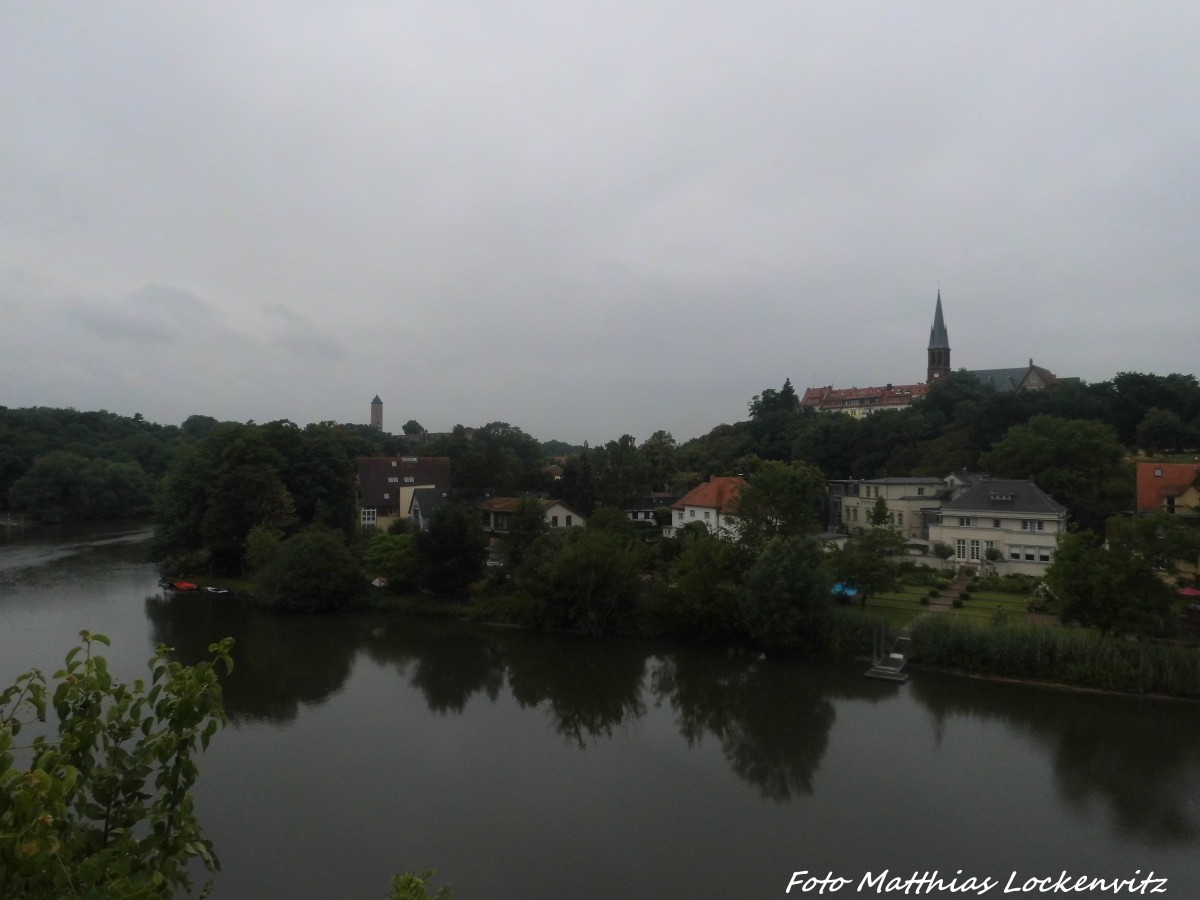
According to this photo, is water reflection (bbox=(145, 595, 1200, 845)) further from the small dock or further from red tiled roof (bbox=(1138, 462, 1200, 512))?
red tiled roof (bbox=(1138, 462, 1200, 512))

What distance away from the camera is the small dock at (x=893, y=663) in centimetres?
1777

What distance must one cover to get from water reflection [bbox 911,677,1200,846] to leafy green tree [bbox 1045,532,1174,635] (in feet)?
5.40

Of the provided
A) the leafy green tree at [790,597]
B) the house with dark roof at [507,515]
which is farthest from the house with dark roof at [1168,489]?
the house with dark roof at [507,515]

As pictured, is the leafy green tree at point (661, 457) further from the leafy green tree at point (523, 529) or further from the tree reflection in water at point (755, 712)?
the tree reflection in water at point (755, 712)

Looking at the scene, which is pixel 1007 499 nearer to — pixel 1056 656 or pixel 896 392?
pixel 1056 656

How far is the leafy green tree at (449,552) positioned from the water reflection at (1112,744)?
47.5ft

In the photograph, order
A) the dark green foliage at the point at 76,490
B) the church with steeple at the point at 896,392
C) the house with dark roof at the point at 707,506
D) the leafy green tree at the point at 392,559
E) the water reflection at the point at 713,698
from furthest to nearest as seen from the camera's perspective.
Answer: the church with steeple at the point at 896,392 < the dark green foliage at the point at 76,490 < the house with dark roof at the point at 707,506 < the leafy green tree at the point at 392,559 < the water reflection at the point at 713,698

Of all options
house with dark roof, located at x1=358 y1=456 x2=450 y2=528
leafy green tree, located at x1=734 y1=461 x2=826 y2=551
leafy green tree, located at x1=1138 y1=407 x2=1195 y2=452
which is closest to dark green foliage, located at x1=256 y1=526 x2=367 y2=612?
house with dark roof, located at x1=358 y1=456 x2=450 y2=528

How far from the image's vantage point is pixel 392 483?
3794 cm

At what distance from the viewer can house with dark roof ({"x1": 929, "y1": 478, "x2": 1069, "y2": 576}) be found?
81.7 ft

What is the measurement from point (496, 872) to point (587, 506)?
26.8 meters

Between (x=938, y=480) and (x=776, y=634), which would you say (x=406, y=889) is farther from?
(x=938, y=480)

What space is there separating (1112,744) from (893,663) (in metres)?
4.87

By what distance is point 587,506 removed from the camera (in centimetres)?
3681
